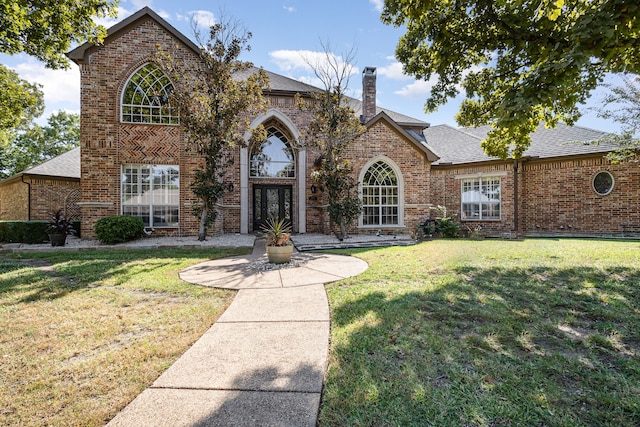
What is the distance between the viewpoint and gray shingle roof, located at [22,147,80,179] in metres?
13.6

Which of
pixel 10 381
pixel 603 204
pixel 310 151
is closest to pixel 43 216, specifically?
pixel 310 151

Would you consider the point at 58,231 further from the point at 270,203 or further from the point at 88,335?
the point at 88,335

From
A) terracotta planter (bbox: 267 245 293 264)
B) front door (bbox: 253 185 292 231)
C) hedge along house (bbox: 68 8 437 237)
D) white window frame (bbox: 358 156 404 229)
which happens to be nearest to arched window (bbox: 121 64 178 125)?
hedge along house (bbox: 68 8 437 237)

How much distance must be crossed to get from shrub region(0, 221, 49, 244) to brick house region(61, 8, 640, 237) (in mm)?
1316

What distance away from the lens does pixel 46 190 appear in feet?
44.7

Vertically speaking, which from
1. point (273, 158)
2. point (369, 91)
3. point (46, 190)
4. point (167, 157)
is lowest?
point (46, 190)

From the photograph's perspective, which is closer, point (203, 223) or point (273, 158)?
point (203, 223)

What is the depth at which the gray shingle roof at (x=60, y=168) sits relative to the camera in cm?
1362

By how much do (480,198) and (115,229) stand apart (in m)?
16.1

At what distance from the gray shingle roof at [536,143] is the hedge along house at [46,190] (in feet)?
60.4

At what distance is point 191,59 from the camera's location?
12.0 meters

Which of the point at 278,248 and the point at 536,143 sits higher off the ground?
the point at 536,143

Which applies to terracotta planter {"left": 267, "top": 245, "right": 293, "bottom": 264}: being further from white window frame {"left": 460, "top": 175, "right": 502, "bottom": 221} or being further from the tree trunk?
white window frame {"left": 460, "top": 175, "right": 502, "bottom": 221}

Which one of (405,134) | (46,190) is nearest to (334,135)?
(405,134)
